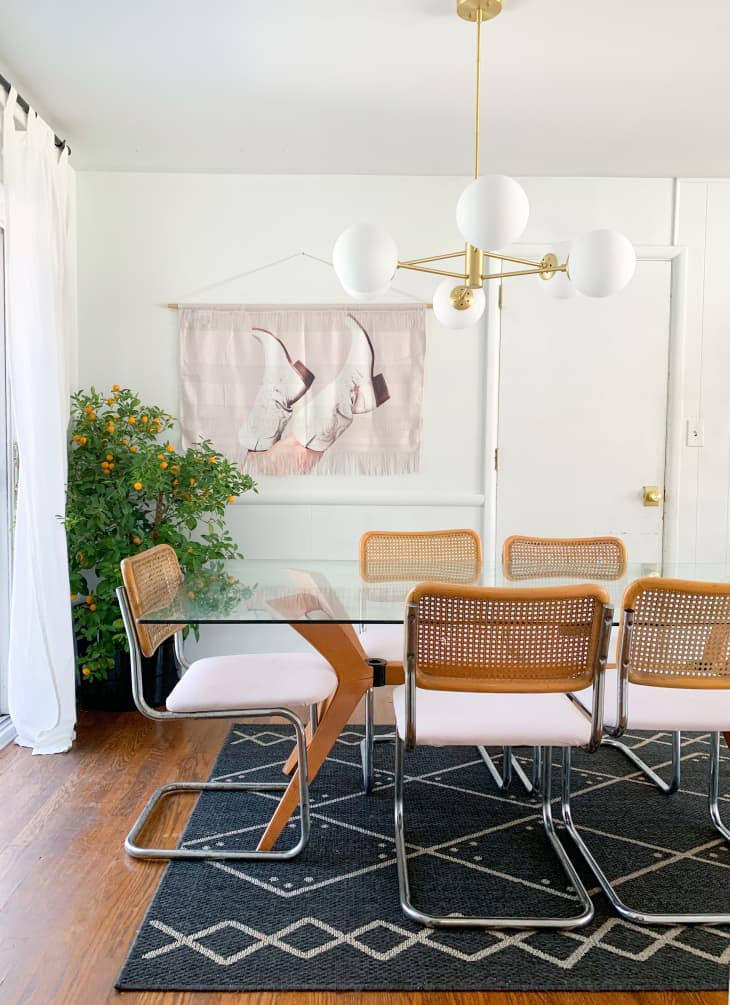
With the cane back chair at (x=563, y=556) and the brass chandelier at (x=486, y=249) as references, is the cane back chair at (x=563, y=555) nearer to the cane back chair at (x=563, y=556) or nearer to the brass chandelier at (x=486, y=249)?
the cane back chair at (x=563, y=556)

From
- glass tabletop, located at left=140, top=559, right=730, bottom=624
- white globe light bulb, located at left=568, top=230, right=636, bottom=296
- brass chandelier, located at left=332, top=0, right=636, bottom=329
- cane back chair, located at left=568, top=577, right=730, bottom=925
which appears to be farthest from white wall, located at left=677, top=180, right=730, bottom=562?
cane back chair, located at left=568, top=577, right=730, bottom=925

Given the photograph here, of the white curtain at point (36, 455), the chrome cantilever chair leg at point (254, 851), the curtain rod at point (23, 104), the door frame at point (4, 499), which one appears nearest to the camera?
the chrome cantilever chair leg at point (254, 851)

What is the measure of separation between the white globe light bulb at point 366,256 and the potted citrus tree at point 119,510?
1.48 m

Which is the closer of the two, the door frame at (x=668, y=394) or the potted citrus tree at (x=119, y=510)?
the potted citrus tree at (x=119, y=510)

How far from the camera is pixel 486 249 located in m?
1.92

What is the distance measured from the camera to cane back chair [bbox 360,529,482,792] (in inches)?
105

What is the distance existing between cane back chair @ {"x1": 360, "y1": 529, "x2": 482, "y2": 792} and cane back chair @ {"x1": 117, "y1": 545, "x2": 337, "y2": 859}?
0.31 meters

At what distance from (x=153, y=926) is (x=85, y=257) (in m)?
3.12

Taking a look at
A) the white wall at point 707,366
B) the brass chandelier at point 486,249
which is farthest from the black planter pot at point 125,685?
the white wall at point 707,366

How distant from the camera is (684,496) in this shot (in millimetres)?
4059

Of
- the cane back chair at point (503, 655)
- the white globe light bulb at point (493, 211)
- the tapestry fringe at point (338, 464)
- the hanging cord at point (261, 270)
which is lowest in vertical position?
the cane back chair at point (503, 655)

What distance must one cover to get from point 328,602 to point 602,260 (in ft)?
3.91

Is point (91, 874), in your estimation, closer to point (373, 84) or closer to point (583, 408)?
point (373, 84)

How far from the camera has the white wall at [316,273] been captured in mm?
3900
